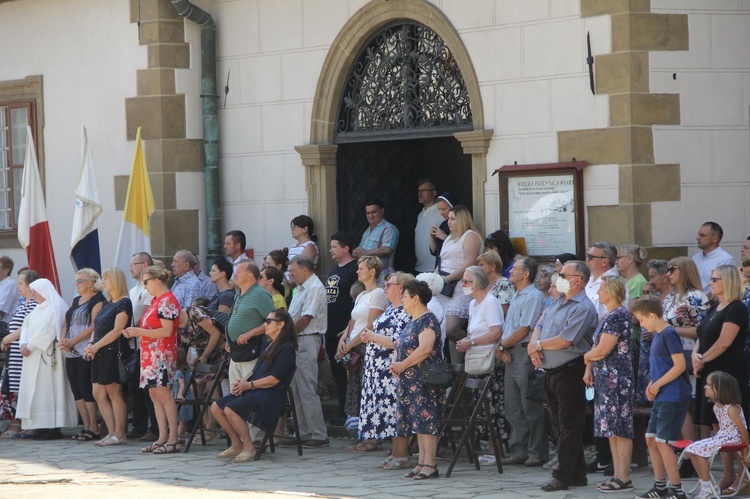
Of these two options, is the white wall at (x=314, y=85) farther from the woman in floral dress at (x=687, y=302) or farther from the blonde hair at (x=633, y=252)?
the woman in floral dress at (x=687, y=302)

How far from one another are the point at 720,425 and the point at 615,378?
2.58ft

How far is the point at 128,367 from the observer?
12805mm

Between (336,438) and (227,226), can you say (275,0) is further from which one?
(336,438)

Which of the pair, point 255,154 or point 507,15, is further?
point 255,154

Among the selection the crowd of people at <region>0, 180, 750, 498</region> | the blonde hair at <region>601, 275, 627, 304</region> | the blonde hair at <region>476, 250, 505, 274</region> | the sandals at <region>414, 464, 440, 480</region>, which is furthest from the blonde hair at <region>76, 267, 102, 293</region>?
the blonde hair at <region>601, 275, 627, 304</region>

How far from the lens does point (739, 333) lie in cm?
971

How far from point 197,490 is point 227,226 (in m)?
5.18

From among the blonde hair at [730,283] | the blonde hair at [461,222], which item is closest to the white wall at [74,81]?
the blonde hair at [461,222]

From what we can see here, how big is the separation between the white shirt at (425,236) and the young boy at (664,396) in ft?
13.1

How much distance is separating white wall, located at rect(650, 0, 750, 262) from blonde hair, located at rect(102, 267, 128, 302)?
189 inches

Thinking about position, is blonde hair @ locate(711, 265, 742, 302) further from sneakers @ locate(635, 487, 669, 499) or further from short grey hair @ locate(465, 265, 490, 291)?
short grey hair @ locate(465, 265, 490, 291)

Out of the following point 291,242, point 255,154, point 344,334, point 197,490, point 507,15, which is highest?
point 507,15

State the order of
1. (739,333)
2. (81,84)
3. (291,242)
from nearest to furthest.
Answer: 1. (739,333)
2. (291,242)
3. (81,84)

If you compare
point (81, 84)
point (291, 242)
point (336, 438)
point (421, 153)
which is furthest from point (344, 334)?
point (81, 84)
